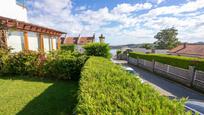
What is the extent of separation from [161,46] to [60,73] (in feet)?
220

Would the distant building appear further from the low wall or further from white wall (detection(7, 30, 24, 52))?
white wall (detection(7, 30, 24, 52))

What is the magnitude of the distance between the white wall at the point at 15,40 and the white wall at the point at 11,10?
4.16 m

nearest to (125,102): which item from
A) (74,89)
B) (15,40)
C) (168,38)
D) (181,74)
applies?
(74,89)

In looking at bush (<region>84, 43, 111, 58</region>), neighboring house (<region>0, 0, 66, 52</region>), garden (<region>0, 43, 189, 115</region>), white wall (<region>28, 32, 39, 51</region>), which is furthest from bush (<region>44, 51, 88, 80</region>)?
white wall (<region>28, 32, 39, 51</region>)

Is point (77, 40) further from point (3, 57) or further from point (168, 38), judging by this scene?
point (3, 57)

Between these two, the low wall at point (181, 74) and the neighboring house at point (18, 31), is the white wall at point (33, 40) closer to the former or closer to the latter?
the neighboring house at point (18, 31)

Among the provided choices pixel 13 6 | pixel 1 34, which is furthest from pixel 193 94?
pixel 13 6

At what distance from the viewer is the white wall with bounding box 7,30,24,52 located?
12447mm

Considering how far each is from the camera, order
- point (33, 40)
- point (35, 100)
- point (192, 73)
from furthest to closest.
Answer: point (33, 40), point (192, 73), point (35, 100)

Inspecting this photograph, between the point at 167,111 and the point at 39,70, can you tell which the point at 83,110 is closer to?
the point at 167,111

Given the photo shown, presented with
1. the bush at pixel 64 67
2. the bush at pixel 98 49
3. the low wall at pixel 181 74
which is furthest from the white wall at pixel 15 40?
the low wall at pixel 181 74

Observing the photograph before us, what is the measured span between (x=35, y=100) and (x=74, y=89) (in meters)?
2.03

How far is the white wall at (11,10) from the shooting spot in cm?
1606

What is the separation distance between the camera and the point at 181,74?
496 inches
